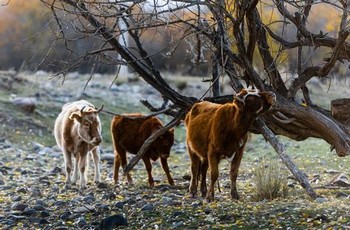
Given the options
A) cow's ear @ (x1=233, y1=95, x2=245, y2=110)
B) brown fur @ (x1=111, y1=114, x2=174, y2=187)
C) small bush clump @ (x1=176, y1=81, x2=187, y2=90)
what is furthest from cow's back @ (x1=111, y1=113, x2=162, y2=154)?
small bush clump @ (x1=176, y1=81, x2=187, y2=90)

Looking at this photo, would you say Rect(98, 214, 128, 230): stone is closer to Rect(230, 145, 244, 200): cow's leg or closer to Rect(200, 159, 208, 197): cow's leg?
Rect(230, 145, 244, 200): cow's leg

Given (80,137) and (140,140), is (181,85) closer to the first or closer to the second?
(80,137)

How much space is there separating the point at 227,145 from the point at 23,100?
1401cm

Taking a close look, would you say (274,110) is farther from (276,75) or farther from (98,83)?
(98,83)

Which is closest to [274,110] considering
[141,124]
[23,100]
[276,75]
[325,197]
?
[276,75]

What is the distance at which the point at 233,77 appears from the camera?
12602 millimetres

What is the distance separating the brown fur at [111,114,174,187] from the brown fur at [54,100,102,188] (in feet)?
1.27

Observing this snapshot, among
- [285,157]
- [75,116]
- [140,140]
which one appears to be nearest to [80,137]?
[75,116]

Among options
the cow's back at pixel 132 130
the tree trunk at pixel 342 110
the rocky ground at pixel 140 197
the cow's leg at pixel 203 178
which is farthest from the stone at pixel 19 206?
the tree trunk at pixel 342 110

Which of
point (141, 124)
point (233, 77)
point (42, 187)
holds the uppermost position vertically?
point (233, 77)

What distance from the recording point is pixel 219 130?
11594 millimetres

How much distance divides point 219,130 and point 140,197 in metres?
1.84

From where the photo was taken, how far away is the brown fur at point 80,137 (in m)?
14.9

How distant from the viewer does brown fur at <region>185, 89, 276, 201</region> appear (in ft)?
36.4
